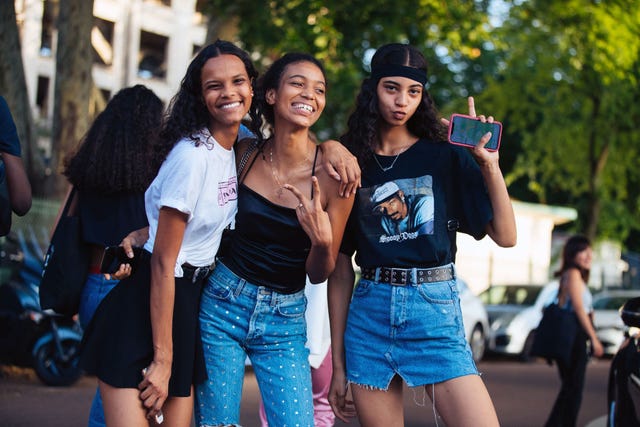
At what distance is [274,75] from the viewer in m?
3.87

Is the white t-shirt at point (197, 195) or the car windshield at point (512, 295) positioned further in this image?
the car windshield at point (512, 295)

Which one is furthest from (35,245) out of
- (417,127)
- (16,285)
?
(417,127)

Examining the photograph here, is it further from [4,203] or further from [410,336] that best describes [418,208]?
[4,203]

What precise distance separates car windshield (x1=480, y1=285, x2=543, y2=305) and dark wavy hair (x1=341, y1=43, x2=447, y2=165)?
1570 cm

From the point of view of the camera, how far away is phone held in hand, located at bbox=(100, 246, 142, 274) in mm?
3684

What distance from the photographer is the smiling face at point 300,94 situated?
3.77 metres

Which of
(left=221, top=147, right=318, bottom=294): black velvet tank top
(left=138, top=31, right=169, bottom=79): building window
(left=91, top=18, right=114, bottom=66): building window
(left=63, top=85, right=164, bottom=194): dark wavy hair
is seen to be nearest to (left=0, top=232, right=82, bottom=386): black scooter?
(left=63, top=85, right=164, bottom=194): dark wavy hair

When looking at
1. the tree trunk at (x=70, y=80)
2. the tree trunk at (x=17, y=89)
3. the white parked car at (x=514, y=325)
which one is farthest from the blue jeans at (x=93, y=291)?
the white parked car at (x=514, y=325)

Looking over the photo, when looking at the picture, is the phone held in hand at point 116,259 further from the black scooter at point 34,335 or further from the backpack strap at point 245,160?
the black scooter at point 34,335

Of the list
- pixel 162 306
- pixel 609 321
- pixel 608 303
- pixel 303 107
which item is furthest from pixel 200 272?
pixel 608 303

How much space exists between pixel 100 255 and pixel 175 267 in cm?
A: 141

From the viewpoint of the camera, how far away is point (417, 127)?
4.15 m

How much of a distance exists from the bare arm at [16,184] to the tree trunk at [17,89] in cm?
577

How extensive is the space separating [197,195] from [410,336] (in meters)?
1.02
